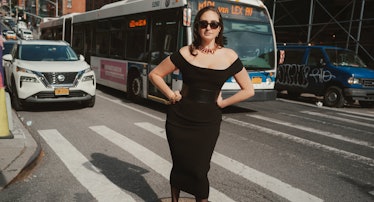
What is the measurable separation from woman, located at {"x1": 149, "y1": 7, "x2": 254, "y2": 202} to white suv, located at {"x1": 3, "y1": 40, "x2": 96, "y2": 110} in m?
6.08

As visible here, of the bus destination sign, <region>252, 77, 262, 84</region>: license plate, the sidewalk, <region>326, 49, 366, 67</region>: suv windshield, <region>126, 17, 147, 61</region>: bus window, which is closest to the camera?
the sidewalk

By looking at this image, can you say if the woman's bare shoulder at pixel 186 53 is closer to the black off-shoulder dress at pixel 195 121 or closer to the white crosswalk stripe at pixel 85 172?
the black off-shoulder dress at pixel 195 121

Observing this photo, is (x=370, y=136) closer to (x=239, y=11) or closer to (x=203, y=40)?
(x=239, y=11)

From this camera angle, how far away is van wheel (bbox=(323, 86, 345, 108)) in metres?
12.0

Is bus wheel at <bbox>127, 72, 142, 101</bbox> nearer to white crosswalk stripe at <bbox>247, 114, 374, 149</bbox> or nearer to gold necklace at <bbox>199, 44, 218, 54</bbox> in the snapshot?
white crosswalk stripe at <bbox>247, 114, 374, 149</bbox>

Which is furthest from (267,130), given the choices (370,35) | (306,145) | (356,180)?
(370,35)

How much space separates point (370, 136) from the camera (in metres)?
7.76

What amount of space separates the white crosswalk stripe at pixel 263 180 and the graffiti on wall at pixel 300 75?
803cm

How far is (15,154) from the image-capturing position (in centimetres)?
490

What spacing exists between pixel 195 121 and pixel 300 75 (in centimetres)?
1118

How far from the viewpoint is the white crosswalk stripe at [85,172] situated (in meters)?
3.97

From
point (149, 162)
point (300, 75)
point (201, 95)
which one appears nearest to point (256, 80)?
point (300, 75)

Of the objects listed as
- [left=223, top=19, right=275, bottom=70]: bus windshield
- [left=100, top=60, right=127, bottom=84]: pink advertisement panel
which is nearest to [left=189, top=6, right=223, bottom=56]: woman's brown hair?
[left=223, top=19, right=275, bottom=70]: bus windshield

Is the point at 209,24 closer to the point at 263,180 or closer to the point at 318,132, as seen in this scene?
the point at 263,180
